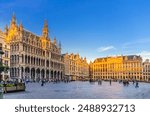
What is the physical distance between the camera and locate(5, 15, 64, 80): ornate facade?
165 ft

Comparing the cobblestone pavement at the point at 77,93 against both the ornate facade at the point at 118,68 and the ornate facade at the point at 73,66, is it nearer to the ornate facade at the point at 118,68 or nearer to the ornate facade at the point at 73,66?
the ornate facade at the point at 118,68

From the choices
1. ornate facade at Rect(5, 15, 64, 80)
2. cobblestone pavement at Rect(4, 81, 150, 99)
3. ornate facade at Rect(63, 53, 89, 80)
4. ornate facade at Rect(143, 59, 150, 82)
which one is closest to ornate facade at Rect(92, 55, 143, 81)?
ornate facade at Rect(143, 59, 150, 82)

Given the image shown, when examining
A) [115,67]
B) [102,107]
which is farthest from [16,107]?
[115,67]

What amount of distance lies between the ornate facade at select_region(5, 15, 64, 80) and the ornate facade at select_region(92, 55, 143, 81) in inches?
478

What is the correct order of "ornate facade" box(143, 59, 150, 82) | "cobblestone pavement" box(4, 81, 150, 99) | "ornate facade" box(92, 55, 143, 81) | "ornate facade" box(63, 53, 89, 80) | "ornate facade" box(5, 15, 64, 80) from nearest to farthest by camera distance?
"cobblestone pavement" box(4, 81, 150, 99)
"ornate facade" box(5, 15, 64, 80)
"ornate facade" box(92, 55, 143, 81)
"ornate facade" box(63, 53, 89, 80)
"ornate facade" box(143, 59, 150, 82)

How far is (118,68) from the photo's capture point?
72.9 meters

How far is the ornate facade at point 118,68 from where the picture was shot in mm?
72062

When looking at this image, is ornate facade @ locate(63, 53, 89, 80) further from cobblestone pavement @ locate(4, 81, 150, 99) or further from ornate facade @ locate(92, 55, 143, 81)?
cobblestone pavement @ locate(4, 81, 150, 99)

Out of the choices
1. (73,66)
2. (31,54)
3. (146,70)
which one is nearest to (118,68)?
(146,70)

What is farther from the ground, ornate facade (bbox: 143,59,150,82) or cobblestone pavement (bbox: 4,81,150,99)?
ornate facade (bbox: 143,59,150,82)

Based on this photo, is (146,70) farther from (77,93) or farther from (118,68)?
(77,93)

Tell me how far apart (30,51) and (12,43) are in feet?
20.8

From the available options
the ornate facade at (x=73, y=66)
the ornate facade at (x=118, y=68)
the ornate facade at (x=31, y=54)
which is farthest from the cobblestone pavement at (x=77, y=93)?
the ornate facade at (x=73, y=66)

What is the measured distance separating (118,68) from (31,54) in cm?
2373
